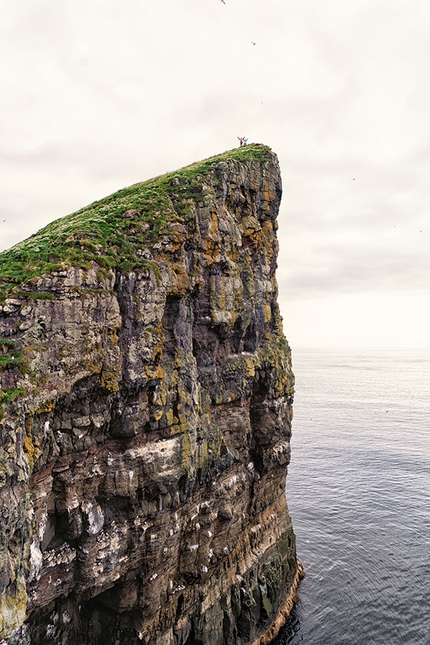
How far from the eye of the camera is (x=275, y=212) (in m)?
41.0

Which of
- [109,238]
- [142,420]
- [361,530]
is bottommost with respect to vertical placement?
[361,530]

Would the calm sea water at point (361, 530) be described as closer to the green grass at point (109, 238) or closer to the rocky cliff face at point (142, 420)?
the rocky cliff face at point (142, 420)

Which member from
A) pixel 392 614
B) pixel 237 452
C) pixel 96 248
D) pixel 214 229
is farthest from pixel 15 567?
pixel 392 614

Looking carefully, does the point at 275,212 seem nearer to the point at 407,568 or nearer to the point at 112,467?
the point at 112,467

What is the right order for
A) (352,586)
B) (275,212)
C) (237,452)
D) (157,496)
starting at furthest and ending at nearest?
(352,586) → (275,212) → (237,452) → (157,496)

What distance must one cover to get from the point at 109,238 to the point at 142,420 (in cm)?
1129

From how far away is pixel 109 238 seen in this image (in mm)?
25500

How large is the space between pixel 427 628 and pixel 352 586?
8207 mm

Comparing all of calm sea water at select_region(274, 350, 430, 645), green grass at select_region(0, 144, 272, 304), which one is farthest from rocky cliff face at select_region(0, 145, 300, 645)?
calm sea water at select_region(274, 350, 430, 645)

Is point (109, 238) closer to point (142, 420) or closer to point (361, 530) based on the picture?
point (142, 420)

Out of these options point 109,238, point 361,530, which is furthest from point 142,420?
point 361,530

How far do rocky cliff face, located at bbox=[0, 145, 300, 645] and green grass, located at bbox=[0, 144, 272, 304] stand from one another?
11cm

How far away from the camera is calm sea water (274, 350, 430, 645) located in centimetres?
3912

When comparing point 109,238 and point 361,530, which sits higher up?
point 109,238
